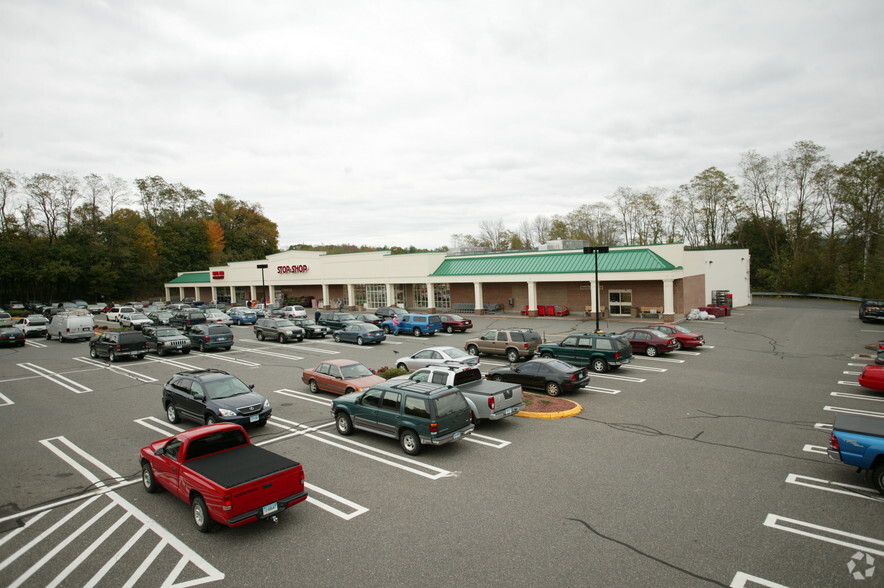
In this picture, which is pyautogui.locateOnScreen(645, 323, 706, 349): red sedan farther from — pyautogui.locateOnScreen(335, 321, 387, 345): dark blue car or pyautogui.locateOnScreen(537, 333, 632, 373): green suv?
pyautogui.locateOnScreen(335, 321, 387, 345): dark blue car

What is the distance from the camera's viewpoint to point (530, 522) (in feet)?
25.2

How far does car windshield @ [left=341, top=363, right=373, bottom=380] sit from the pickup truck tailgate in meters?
7.69

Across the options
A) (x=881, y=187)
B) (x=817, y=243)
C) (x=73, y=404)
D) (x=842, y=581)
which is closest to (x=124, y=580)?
(x=842, y=581)

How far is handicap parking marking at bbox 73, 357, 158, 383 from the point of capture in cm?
2070

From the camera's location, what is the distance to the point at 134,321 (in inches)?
1539

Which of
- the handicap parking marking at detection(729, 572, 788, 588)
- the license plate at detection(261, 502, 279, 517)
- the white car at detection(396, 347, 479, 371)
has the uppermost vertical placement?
the white car at detection(396, 347, 479, 371)

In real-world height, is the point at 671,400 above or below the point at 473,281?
below

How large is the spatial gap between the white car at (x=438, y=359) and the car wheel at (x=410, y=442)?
7433mm

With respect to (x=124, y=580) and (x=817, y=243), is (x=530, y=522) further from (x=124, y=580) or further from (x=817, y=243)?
(x=817, y=243)

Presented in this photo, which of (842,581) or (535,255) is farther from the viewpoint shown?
(535,255)

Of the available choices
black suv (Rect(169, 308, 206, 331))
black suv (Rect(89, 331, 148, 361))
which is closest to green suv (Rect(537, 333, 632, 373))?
black suv (Rect(89, 331, 148, 361))

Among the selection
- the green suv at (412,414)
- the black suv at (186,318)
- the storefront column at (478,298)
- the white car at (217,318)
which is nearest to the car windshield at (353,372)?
the green suv at (412,414)

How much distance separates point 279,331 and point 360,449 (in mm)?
21733

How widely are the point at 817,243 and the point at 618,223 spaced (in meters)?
26.7
